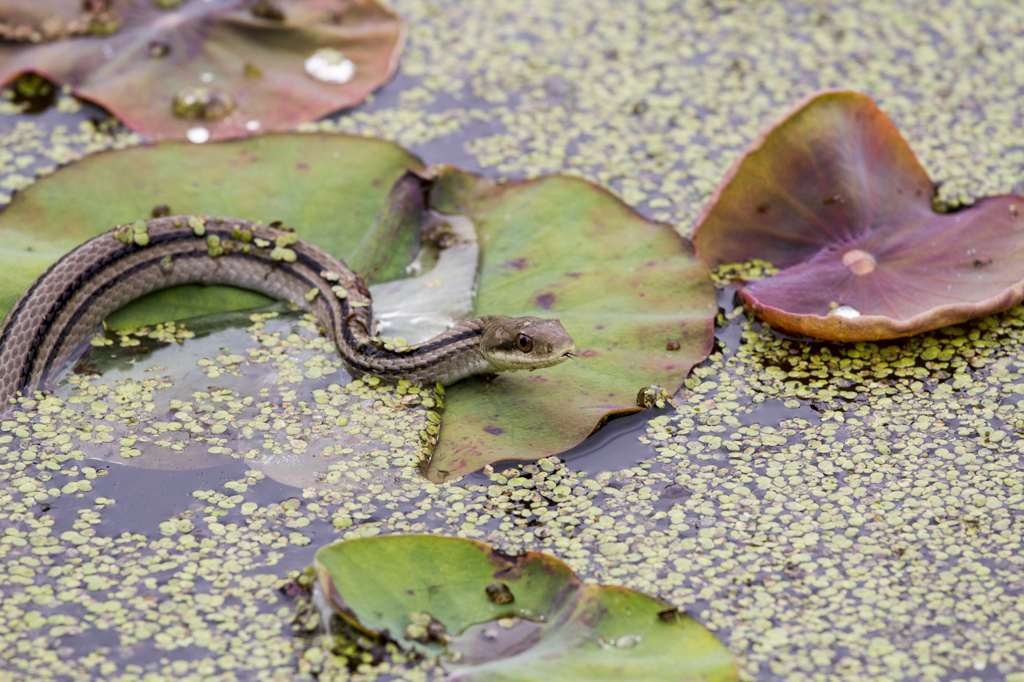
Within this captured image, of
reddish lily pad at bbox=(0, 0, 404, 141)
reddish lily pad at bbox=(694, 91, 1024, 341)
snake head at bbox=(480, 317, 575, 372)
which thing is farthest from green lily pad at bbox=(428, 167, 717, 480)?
reddish lily pad at bbox=(0, 0, 404, 141)

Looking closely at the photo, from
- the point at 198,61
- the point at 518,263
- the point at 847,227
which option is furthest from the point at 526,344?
the point at 198,61

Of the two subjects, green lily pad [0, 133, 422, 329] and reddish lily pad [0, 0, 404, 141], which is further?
reddish lily pad [0, 0, 404, 141]

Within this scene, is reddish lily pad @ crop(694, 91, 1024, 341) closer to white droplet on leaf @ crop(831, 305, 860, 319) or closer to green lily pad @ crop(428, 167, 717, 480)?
white droplet on leaf @ crop(831, 305, 860, 319)

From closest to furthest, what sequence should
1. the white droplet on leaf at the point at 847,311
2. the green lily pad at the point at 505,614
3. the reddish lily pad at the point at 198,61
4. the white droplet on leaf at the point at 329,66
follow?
the green lily pad at the point at 505,614
the white droplet on leaf at the point at 847,311
the reddish lily pad at the point at 198,61
the white droplet on leaf at the point at 329,66

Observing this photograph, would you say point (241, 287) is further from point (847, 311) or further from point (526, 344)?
point (847, 311)

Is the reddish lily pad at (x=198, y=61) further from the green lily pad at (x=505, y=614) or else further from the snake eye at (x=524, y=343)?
the green lily pad at (x=505, y=614)

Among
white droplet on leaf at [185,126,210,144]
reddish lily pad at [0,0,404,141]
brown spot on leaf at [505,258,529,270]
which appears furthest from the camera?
reddish lily pad at [0,0,404,141]

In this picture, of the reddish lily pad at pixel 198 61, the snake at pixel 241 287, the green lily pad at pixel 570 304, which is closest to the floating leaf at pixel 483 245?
the green lily pad at pixel 570 304
